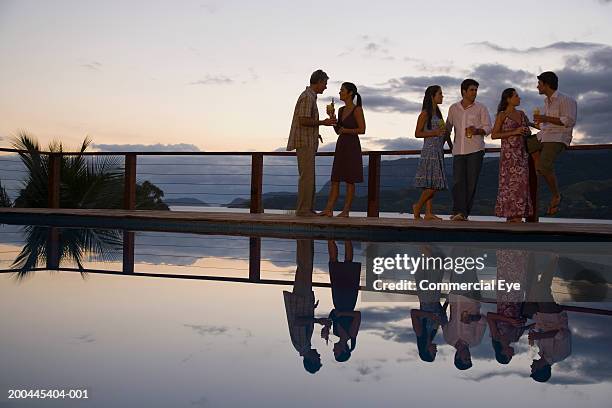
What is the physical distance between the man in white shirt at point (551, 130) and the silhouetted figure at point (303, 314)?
10.5 feet

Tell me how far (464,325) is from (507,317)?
0.96ft

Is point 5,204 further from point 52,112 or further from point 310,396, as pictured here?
point 310,396

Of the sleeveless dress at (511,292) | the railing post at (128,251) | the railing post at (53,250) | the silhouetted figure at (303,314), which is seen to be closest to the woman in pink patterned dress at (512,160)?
the sleeveless dress at (511,292)

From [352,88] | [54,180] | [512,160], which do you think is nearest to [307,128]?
[352,88]

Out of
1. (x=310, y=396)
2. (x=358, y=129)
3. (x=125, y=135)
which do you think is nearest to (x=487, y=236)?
(x=358, y=129)

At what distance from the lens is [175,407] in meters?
1.61

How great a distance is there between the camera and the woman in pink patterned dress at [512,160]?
274 inches

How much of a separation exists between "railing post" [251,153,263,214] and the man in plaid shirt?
2.28 m

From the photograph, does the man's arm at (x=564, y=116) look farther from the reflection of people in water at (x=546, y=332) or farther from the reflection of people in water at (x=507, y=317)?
the reflection of people in water at (x=546, y=332)

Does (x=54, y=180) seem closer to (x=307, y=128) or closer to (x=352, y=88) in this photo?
(x=307, y=128)

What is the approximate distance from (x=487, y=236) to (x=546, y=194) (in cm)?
193

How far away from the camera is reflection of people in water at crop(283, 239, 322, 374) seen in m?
2.21

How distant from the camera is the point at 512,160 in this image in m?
7.14

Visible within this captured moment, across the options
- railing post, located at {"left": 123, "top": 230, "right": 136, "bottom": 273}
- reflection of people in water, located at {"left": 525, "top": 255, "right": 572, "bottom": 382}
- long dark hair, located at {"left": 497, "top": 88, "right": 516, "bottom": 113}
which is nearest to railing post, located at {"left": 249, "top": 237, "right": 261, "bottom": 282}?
railing post, located at {"left": 123, "top": 230, "right": 136, "bottom": 273}
